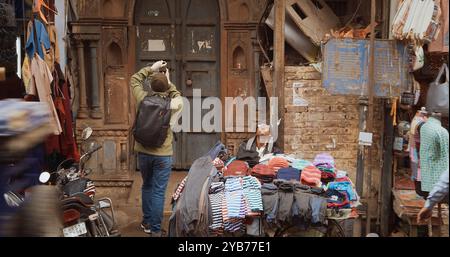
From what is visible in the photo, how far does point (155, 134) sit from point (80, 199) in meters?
1.20

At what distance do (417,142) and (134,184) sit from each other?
13.8 feet

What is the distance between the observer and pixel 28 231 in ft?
10.7

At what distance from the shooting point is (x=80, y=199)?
16.5 ft

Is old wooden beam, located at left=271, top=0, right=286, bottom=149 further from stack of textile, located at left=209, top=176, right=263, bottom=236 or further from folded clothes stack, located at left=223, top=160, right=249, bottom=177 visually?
stack of textile, located at left=209, top=176, right=263, bottom=236

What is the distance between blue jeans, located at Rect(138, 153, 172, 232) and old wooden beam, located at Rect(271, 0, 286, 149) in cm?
149

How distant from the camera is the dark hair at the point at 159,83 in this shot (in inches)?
238

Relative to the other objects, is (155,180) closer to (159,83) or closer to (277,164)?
(159,83)

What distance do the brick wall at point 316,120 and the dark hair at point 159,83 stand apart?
1619 millimetres

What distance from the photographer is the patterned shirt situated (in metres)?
4.43

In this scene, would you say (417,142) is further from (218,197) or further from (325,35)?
(325,35)

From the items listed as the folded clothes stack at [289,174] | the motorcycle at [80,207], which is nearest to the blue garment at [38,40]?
the motorcycle at [80,207]

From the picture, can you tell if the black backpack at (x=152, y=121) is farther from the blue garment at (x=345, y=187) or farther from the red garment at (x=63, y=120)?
the blue garment at (x=345, y=187)

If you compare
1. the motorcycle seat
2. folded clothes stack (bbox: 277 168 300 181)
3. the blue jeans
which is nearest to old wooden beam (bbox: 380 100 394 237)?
folded clothes stack (bbox: 277 168 300 181)

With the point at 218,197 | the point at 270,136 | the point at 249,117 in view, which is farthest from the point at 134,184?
the point at 218,197
